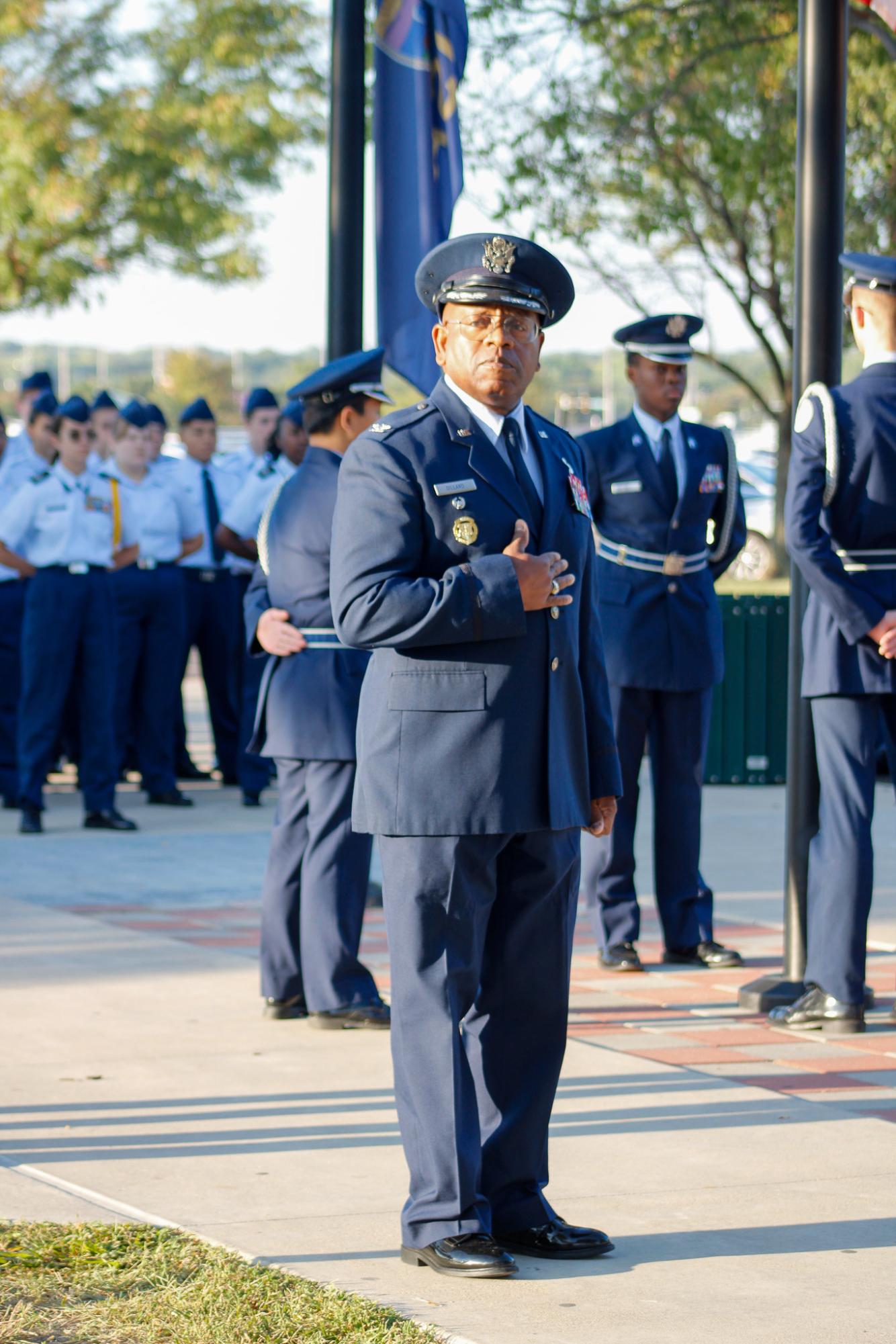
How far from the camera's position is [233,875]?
9445 mm

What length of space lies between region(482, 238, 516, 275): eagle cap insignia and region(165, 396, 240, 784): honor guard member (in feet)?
28.6

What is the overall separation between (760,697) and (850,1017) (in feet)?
21.6

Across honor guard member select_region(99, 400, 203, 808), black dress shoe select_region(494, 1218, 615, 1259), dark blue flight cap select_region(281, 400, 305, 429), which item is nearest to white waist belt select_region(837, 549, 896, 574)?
black dress shoe select_region(494, 1218, 615, 1259)

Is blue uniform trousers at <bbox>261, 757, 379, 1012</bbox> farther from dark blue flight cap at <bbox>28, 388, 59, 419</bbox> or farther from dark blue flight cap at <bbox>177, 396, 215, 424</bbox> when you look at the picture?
dark blue flight cap at <bbox>177, 396, 215, 424</bbox>

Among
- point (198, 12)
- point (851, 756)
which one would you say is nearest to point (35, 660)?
point (851, 756)

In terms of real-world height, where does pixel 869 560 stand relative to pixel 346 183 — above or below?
below

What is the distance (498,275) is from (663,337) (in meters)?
3.62

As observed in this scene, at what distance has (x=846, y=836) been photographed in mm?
6418

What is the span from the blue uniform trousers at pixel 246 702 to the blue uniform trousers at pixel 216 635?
53 millimetres

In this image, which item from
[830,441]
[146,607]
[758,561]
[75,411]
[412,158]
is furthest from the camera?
[758,561]

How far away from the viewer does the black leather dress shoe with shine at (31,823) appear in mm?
10734

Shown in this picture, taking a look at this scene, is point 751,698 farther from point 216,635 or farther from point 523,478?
point 523,478

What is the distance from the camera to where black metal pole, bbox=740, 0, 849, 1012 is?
6.69m

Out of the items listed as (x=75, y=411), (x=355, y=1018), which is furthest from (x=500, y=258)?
(x=75, y=411)
